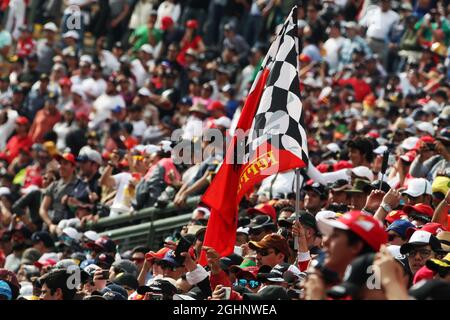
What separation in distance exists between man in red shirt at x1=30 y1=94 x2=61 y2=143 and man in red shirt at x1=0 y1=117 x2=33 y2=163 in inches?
4.5

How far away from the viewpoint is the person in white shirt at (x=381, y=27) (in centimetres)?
2225

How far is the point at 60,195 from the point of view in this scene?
54.3 ft

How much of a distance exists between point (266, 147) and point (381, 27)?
12207 millimetres

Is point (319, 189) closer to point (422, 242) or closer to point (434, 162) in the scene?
point (434, 162)

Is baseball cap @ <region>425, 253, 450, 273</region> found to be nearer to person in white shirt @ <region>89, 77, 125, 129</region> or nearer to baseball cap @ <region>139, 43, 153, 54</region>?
person in white shirt @ <region>89, 77, 125, 129</region>

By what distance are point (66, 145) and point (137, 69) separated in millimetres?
3418

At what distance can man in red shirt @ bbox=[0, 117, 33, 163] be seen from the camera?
21031 millimetres

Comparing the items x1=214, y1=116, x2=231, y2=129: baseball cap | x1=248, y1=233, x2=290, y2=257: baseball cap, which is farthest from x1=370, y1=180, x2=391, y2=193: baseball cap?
x1=214, y1=116, x2=231, y2=129: baseball cap

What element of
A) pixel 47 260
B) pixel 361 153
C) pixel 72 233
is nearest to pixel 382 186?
pixel 361 153

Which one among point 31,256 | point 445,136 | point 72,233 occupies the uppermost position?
point 445,136

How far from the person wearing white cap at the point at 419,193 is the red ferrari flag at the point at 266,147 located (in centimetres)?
151

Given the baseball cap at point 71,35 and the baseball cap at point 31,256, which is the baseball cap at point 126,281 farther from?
the baseball cap at point 71,35

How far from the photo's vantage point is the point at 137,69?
23594 mm

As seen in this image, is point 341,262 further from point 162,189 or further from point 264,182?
point 162,189
